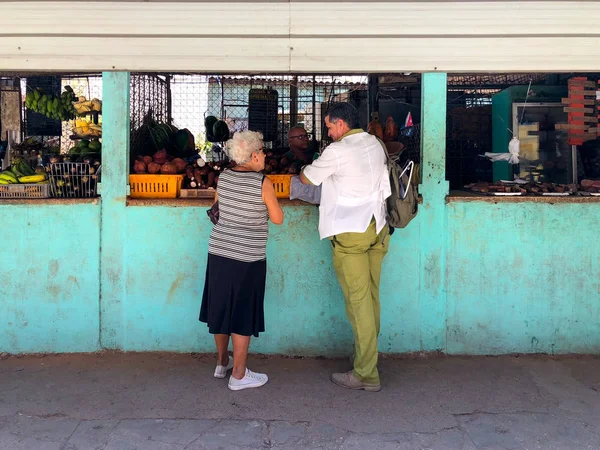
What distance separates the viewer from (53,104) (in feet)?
19.1

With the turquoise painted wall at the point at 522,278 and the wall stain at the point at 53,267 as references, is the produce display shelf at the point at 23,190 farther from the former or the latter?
the turquoise painted wall at the point at 522,278

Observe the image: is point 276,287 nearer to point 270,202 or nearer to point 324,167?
point 270,202

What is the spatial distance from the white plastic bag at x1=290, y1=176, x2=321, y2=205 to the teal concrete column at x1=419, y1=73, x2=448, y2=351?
0.92m

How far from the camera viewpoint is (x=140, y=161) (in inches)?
195

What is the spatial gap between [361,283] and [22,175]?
10.1 ft

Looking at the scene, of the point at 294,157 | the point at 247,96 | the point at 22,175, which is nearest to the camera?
the point at 22,175

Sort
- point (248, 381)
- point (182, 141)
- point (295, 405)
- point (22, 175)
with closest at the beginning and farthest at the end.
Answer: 1. point (295, 405)
2. point (248, 381)
3. point (22, 175)
4. point (182, 141)

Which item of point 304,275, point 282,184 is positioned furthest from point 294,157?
point 304,275

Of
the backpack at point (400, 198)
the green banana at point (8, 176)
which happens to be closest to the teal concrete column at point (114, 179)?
the green banana at point (8, 176)

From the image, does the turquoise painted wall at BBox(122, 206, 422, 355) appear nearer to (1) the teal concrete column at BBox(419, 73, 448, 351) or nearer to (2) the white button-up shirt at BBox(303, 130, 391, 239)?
(1) the teal concrete column at BBox(419, 73, 448, 351)

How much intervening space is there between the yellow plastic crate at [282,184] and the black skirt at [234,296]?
0.94 metres

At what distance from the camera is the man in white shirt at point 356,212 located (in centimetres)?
400

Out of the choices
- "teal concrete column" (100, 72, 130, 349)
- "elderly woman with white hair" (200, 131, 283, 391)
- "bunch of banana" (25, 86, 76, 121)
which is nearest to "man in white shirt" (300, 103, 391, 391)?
"elderly woman with white hair" (200, 131, 283, 391)

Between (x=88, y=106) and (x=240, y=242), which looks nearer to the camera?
(x=240, y=242)
